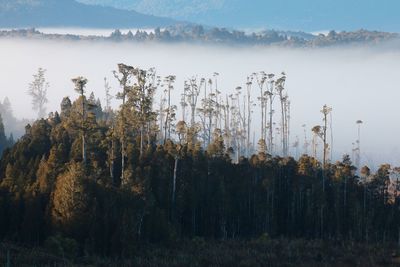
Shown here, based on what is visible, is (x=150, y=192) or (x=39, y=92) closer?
(x=150, y=192)

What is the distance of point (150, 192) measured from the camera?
44.7 metres

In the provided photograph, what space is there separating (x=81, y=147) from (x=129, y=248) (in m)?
10.2

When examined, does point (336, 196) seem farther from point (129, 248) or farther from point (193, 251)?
point (129, 248)

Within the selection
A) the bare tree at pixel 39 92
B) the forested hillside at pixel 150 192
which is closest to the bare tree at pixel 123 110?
the forested hillside at pixel 150 192

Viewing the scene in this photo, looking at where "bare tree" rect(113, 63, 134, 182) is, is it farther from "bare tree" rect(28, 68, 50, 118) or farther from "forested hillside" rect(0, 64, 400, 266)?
"bare tree" rect(28, 68, 50, 118)

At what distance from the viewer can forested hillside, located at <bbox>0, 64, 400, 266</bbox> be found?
132 ft

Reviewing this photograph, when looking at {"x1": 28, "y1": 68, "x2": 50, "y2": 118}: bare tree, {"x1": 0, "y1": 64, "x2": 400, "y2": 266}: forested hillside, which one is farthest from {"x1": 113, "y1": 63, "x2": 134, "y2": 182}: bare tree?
{"x1": 28, "y1": 68, "x2": 50, "y2": 118}: bare tree

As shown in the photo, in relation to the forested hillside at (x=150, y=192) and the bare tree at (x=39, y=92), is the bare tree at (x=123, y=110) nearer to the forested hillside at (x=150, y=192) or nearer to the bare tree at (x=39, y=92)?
the forested hillside at (x=150, y=192)

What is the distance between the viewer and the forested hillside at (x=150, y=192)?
40.2 metres

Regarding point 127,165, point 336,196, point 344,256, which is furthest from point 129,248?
point 336,196

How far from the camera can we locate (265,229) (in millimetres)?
54344

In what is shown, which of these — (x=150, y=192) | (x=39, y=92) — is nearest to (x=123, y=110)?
(x=150, y=192)

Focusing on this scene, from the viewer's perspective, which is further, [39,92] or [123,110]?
[39,92]

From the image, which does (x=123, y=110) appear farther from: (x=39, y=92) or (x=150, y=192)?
(x=39, y=92)
